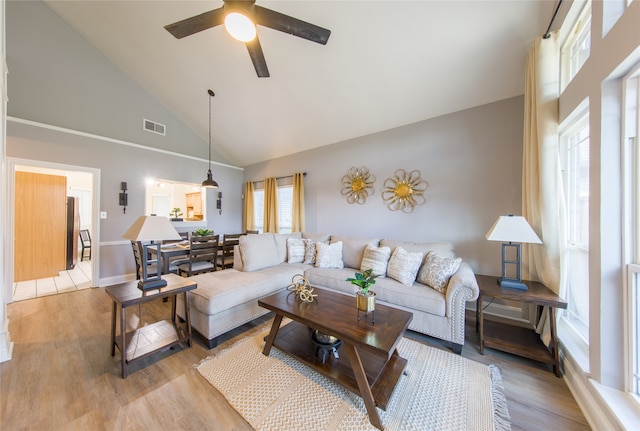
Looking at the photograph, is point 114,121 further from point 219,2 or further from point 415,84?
point 415,84

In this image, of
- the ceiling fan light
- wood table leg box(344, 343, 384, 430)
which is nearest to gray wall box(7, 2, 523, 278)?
wood table leg box(344, 343, 384, 430)

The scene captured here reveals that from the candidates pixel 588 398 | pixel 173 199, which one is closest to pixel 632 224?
pixel 588 398

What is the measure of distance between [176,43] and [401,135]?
12.2 feet

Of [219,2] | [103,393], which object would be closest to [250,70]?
[219,2]

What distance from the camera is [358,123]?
12.3ft

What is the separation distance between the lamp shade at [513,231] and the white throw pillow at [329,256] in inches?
73.0

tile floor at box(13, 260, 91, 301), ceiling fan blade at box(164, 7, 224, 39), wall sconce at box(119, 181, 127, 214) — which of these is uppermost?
ceiling fan blade at box(164, 7, 224, 39)

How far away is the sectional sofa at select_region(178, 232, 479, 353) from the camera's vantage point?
83.5 inches

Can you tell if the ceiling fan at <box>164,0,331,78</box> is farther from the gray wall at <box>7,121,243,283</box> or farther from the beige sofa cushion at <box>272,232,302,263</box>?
the gray wall at <box>7,121,243,283</box>

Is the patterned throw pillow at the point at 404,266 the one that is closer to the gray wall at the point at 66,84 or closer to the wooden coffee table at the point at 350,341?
the wooden coffee table at the point at 350,341

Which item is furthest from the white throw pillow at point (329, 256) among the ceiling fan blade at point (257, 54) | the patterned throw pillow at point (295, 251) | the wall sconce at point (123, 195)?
the wall sconce at point (123, 195)

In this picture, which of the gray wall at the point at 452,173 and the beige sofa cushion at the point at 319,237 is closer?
the gray wall at the point at 452,173

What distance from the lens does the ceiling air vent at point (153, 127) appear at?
4570 mm

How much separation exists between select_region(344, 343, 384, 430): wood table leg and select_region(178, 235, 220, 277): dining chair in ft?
8.78
